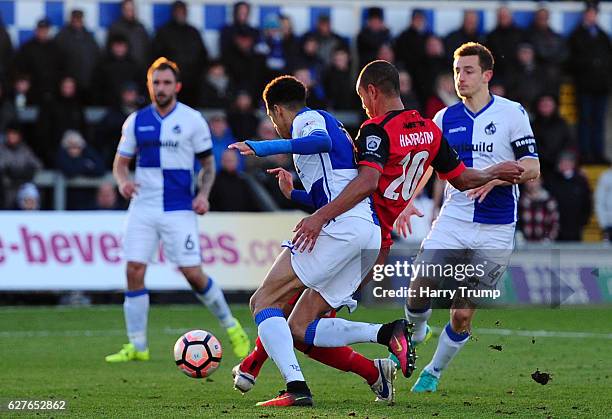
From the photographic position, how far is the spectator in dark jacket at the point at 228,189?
1923cm

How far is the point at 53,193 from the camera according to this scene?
20.0 m

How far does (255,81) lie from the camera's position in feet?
67.6

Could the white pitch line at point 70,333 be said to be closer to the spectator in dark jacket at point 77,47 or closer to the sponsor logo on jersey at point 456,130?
the spectator in dark jacket at point 77,47

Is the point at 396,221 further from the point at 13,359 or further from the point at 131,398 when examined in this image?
the point at 13,359

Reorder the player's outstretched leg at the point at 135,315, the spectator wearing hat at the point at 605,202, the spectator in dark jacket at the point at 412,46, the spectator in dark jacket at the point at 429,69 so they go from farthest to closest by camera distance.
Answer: the spectator wearing hat at the point at 605,202
the spectator in dark jacket at the point at 412,46
the spectator in dark jacket at the point at 429,69
the player's outstretched leg at the point at 135,315

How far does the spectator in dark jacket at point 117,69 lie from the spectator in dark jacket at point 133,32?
332mm

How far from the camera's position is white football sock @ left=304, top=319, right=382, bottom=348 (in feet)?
30.1

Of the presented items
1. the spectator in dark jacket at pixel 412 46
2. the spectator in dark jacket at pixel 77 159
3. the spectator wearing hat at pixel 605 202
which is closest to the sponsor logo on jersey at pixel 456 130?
the spectator in dark jacket at pixel 77 159

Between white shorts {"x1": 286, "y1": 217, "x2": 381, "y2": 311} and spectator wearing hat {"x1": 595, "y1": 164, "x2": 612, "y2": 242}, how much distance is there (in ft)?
42.4

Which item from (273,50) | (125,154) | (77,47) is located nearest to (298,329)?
(125,154)

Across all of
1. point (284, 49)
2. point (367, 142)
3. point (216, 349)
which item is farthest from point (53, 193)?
point (367, 142)

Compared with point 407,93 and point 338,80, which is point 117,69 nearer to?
point 338,80

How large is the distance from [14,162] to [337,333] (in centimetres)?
1055

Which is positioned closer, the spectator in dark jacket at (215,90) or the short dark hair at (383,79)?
the short dark hair at (383,79)
